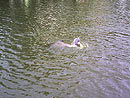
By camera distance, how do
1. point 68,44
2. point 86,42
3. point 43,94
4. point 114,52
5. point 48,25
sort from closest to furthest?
point 43,94 → point 114,52 → point 68,44 → point 86,42 → point 48,25

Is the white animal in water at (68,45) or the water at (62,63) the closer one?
the water at (62,63)

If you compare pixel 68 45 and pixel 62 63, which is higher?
pixel 68 45

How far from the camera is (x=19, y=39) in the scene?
13.0 metres

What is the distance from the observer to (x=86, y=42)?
1320 centimetres

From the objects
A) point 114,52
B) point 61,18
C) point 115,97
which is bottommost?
point 115,97

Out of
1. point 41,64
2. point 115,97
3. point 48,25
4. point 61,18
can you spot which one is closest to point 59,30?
point 48,25

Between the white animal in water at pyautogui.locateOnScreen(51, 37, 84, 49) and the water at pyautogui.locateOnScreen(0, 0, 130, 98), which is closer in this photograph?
the water at pyautogui.locateOnScreen(0, 0, 130, 98)

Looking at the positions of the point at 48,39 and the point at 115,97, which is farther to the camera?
A: the point at 48,39

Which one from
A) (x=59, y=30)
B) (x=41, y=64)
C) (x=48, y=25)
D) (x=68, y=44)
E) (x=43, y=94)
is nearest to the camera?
(x=43, y=94)

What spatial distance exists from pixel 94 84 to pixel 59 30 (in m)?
8.76

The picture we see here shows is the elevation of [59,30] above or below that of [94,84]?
above

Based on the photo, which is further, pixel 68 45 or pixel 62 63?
pixel 68 45

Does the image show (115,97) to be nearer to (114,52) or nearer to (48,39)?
(114,52)

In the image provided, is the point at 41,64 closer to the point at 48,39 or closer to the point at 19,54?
the point at 19,54
